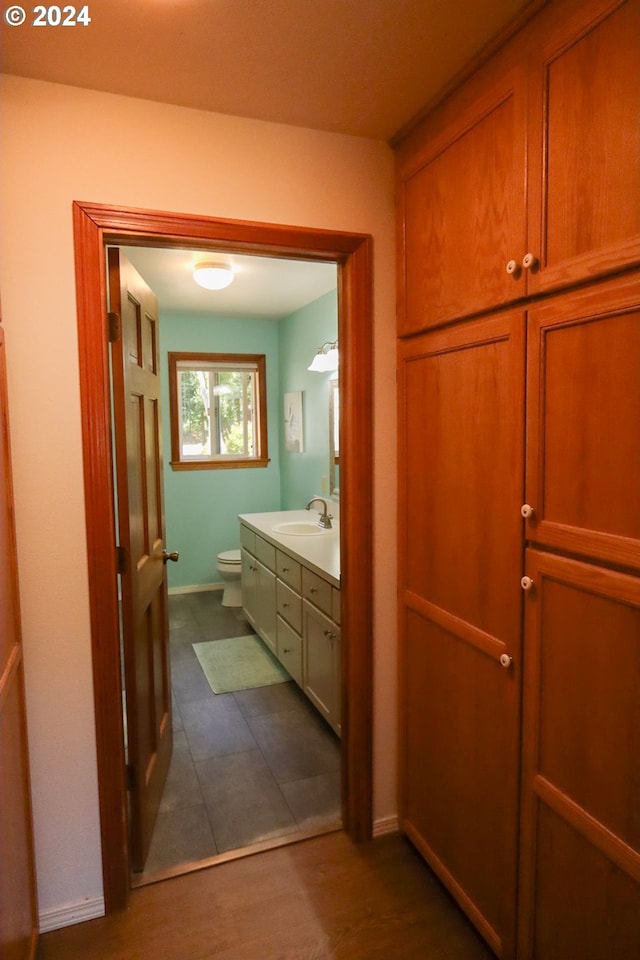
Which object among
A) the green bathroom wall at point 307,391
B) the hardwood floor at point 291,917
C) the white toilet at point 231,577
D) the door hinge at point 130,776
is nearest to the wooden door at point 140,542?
the door hinge at point 130,776

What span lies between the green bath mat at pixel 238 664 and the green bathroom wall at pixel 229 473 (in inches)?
49.8

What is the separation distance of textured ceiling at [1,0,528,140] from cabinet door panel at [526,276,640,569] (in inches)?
29.5

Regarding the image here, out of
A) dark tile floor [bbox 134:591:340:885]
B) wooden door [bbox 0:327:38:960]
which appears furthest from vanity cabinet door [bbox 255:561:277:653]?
wooden door [bbox 0:327:38:960]

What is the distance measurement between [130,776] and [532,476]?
62.9 inches

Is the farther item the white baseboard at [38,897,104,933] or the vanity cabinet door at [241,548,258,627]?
the vanity cabinet door at [241,548,258,627]

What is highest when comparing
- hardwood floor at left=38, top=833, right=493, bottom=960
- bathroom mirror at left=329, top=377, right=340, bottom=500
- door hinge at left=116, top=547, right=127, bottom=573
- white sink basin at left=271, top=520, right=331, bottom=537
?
bathroom mirror at left=329, top=377, right=340, bottom=500

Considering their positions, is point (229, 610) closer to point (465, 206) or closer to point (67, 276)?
point (67, 276)

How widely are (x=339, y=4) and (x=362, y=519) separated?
54.5 inches

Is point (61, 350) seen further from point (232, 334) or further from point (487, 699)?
point (232, 334)

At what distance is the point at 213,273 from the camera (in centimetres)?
329

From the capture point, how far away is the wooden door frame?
64.4 inches

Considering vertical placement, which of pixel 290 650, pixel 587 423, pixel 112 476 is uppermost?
pixel 587 423

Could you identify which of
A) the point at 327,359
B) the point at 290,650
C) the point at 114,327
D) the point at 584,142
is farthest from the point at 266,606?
the point at 584,142

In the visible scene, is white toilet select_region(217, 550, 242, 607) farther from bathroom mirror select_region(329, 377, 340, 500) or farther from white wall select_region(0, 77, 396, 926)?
white wall select_region(0, 77, 396, 926)
